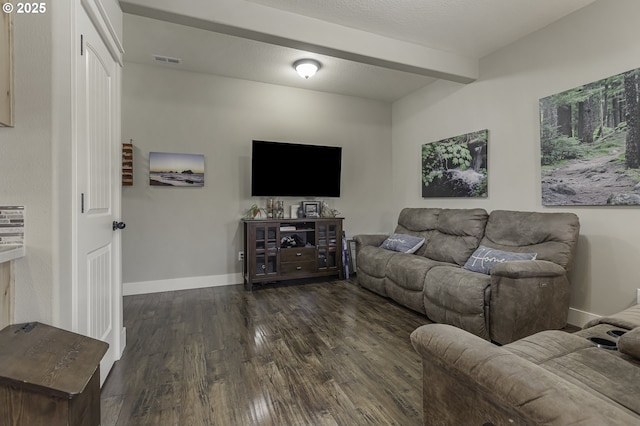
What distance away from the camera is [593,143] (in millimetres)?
2514

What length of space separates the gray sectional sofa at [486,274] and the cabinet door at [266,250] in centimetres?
116

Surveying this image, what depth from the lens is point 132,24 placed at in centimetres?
285

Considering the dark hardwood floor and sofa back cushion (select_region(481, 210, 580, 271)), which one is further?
sofa back cushion (select_region(481, 210, 580, 271))

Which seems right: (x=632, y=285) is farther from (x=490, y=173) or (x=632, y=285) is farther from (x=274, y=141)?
(x=274, y=141)

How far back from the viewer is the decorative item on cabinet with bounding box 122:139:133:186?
3.51 metres

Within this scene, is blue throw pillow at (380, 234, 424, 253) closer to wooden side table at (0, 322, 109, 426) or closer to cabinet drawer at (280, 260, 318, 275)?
cabinet drawer at (280, 260, 318, 275)

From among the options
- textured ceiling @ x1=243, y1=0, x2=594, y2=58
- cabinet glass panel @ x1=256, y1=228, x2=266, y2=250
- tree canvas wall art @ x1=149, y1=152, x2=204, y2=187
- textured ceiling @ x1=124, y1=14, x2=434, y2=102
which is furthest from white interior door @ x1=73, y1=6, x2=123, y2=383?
cabinet glass panel @ x1=256, y1=228, x2=266, y2=250

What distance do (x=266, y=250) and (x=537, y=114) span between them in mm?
3287

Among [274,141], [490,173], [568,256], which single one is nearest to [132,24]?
[274,141]

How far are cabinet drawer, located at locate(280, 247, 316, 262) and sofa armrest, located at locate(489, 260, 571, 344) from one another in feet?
7.55

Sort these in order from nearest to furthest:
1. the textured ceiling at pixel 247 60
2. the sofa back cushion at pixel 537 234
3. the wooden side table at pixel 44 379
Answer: the wooden side table at pixel 44 379
the sofa back cushion at pixel 537 234
the textured ceiling at pixel 247 60

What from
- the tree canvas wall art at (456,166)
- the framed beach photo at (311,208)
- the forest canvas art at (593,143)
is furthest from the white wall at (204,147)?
the forest canvas art at (593,143)

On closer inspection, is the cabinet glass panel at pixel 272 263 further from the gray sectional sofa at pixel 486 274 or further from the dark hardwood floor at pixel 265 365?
the gray sectional sofa at pixel 486 274

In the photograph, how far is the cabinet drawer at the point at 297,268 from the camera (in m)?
3.94
